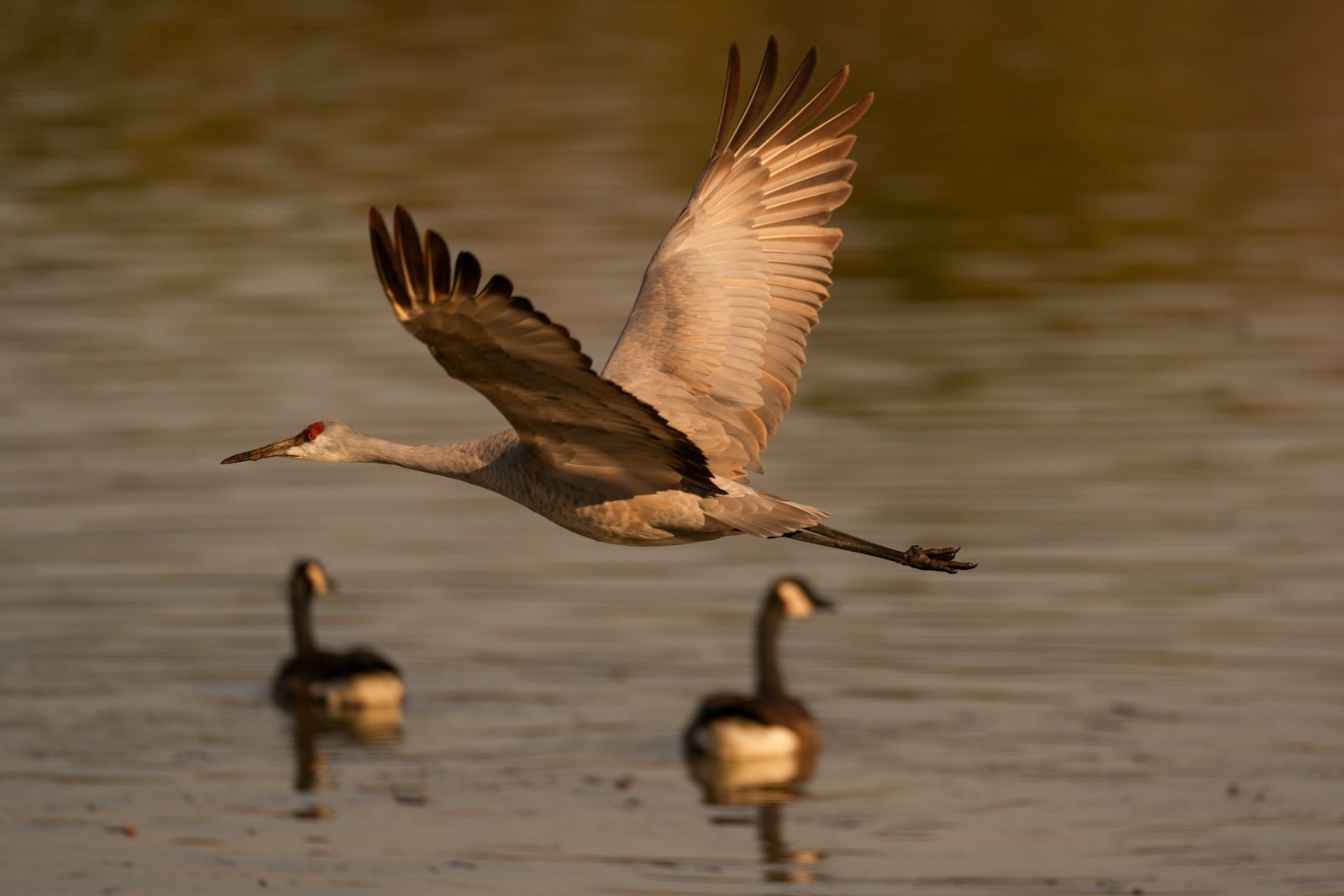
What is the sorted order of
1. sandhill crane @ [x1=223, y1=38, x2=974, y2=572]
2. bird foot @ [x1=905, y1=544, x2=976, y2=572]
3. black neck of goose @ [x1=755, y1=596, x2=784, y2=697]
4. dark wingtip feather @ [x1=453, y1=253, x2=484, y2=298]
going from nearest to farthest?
dark wingtip feather @ [x1=453, y1=253, x2=484, y2=298], sandhill crane @ [x1=223, y1=38, x2=974, y2=572], bird foot @ [x1=905, y1=544, x2=976, y2=572], black neck of goose @ [x1=755, y1=596, x2=784, y2=697]

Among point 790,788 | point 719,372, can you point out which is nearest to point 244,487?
point 790,788

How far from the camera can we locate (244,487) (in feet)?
69.4

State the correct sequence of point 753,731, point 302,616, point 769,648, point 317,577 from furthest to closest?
point 302,616 < point 317,577 < point 769,648 < point 753,731

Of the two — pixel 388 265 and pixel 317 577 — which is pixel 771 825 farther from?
pixel 388 265

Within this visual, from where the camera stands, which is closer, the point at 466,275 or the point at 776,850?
the point at 466,275

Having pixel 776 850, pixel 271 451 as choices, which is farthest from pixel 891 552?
pixel 776 850

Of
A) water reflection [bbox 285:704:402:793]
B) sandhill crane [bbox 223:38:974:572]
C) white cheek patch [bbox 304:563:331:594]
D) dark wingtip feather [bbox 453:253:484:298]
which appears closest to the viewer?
dark wingtip feather [bbox 453:253:484:298]

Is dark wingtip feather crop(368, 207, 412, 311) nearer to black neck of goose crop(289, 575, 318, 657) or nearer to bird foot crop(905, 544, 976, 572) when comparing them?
bird foot crop(905, 544, 976, 572)

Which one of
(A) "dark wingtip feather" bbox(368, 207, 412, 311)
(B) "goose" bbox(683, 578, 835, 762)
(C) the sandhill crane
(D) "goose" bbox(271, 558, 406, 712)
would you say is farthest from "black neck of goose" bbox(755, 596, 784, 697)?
(A) "dark wingtip feather" bbox(368, 207, 412, 311)

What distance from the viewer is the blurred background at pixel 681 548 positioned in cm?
1436

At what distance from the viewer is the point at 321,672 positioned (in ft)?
54.5

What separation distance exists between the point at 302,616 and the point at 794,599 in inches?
135

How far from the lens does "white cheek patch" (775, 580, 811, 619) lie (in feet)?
52.4

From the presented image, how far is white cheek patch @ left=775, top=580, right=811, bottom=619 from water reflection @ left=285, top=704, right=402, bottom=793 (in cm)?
263
